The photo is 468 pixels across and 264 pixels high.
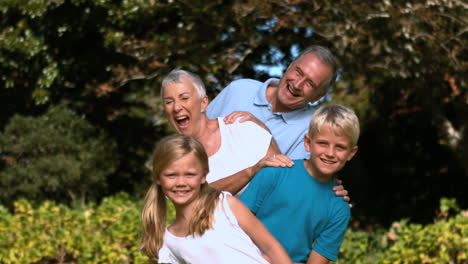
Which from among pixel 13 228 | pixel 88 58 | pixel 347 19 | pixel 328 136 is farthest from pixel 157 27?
pixel 328 136

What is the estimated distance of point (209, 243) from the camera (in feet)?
9.73

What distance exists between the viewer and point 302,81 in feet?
12.6

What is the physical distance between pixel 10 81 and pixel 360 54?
503 centimetres

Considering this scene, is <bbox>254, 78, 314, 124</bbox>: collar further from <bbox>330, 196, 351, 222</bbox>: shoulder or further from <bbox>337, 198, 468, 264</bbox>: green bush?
<bbox>337, 198, 468, 264</bbox>: green bush

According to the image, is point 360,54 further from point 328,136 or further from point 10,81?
point 328,136

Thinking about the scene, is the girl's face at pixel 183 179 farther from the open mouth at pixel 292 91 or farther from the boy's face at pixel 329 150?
the open mouth at pixel 292 91

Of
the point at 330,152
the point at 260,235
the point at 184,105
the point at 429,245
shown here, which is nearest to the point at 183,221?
the point at 260,235

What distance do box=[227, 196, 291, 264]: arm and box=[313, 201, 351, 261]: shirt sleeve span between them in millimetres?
318

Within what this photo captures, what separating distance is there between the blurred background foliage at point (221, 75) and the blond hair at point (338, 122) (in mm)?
5172

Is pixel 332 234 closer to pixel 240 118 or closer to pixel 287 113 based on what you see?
pixel 240 118

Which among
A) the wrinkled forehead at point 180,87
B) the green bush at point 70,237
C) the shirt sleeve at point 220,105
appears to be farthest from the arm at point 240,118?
the green bush at point 70,237

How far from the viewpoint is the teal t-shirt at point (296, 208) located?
324cm

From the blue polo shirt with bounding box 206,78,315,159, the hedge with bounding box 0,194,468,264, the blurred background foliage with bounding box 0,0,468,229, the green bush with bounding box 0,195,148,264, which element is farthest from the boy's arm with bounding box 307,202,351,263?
the blurred background foliage with bounding box 0,0,468,229

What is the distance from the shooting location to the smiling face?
3857mm
